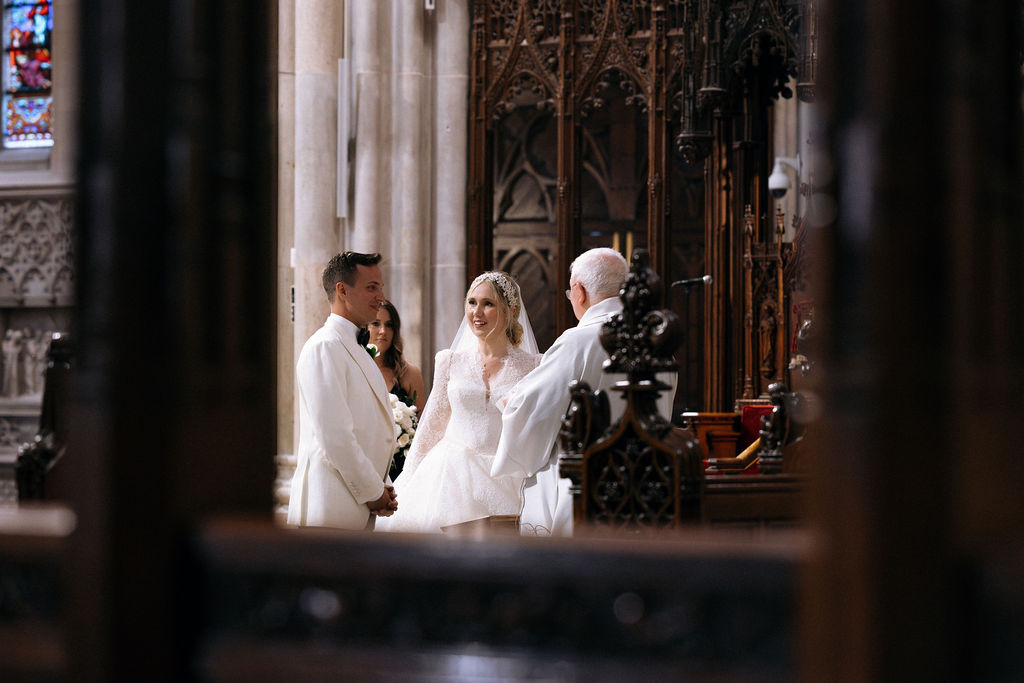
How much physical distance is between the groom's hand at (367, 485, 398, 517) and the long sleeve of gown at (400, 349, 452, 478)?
1.15 meters

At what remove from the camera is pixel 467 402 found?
5.75 metres

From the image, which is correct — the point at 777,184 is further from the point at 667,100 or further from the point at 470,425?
the point at 470,425

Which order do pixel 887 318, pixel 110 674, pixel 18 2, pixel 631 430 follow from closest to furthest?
pixel 887 318
pixel 110 674
pixel 631 430
pixel 18 2

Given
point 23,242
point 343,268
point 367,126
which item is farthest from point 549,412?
point 23,242

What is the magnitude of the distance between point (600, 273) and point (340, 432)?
4.06ft

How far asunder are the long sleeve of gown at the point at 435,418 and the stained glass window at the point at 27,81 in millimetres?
6398

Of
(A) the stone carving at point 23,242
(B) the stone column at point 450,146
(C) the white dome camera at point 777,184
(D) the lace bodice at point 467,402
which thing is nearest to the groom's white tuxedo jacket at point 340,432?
(D) the lace bodice at point 467,402

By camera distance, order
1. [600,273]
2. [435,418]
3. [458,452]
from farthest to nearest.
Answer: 1. [435,418]
2. [458,452]
3. [600,273]

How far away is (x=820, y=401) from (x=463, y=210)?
911cm

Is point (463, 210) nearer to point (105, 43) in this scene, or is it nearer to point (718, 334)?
point (718, 334)

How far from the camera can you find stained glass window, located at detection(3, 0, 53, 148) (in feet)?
35.1

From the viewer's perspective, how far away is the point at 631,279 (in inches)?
99.6

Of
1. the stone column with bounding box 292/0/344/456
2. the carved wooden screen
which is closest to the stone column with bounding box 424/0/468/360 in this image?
the carved wooden screen

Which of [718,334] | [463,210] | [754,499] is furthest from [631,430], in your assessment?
[463,210]
